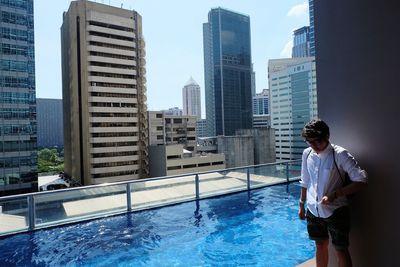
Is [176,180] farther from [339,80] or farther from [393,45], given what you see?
[393,45]

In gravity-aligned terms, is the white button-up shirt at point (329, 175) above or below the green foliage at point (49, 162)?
above

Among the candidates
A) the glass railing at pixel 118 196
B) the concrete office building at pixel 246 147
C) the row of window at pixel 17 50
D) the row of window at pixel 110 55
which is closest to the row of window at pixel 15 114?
the row of window at pixel 17 50

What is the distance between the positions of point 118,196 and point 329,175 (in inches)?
198

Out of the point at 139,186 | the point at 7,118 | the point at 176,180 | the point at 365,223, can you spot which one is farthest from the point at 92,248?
the point at 7,118

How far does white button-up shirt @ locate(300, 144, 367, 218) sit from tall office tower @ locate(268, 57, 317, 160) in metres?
86.9

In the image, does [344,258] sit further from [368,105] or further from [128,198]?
[128,198]

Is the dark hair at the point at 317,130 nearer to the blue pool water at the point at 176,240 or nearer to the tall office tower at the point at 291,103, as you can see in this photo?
the blue pool water at the point at 176,240

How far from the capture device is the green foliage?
88.1m

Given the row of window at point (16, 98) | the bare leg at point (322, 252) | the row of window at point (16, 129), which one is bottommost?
the bare leg at point (322, 252)

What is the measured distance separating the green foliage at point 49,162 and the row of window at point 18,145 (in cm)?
4231

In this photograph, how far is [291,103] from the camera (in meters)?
92.7

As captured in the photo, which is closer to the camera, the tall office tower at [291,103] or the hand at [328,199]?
the hand at [328,199]

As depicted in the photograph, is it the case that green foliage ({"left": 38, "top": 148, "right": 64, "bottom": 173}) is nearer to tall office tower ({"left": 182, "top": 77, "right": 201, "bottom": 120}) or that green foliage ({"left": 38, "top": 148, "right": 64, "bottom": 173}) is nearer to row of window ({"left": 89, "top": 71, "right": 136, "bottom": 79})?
row of window ({"left": 89, "top": 71, "right": 136, "bottom": 79})

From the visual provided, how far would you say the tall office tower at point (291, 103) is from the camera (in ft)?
283
